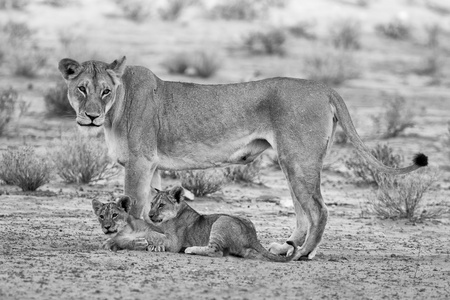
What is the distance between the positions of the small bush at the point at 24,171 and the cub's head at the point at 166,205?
3.66m

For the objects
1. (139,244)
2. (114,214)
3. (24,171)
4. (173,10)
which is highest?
(114,214)

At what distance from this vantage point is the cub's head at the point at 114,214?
373 inches

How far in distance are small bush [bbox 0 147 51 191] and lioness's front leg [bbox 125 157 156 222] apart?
3.62 metres

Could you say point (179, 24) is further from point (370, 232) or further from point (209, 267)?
point (209, 267)

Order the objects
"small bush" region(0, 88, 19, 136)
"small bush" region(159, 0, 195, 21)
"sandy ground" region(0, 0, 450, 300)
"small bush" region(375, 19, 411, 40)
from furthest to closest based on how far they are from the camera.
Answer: "small bush" region(375, 19, 411, 40) → "small bush" region(159, 0, 195, 21) → "small bush" region(0, 88, 19, 136) → "sandy ground" region(0, 0, 450, 300)

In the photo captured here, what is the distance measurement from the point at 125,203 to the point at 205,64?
14553mm

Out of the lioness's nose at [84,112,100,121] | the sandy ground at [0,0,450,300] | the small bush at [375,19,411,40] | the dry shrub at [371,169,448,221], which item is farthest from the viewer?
the small bush at [375,19,411,40]

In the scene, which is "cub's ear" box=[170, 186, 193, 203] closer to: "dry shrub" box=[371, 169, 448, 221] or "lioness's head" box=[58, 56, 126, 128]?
"lioness's head" box=[58, 56, 126, 128]

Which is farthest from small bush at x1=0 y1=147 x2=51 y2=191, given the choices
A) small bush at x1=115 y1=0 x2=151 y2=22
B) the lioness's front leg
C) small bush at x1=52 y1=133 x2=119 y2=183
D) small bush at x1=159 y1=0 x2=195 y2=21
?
small bush at x1=159 y1=0 x2=195 y2=21

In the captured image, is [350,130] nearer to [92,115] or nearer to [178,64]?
[92,115]

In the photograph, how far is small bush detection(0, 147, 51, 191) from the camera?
13.1 meters

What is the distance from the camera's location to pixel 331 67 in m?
25.2

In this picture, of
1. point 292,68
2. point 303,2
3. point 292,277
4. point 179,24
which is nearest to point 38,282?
point 292,277

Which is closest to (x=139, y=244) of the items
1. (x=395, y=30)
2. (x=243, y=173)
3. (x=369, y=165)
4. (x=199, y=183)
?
(x=199, y=183)
